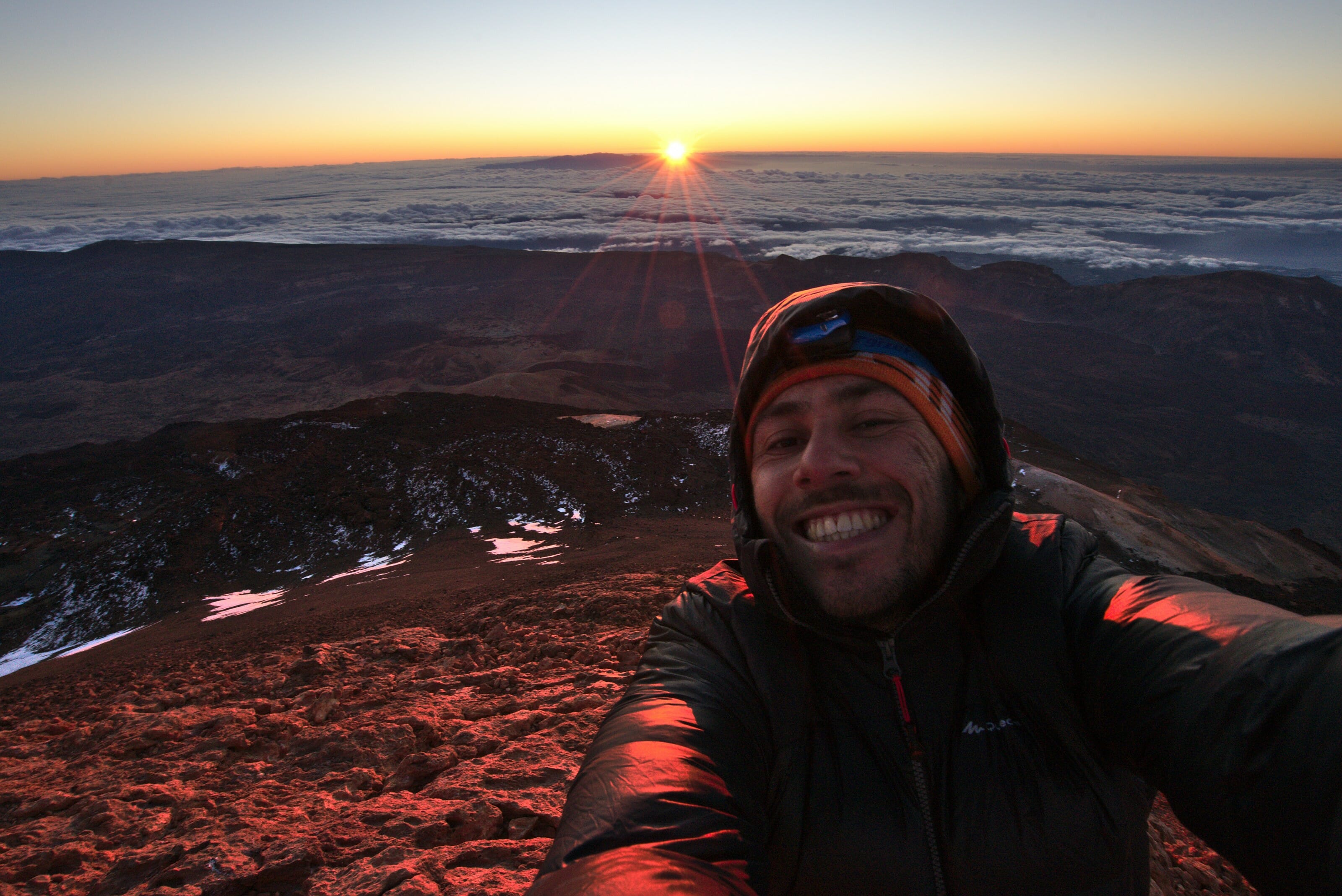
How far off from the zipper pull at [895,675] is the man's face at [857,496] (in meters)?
0.05

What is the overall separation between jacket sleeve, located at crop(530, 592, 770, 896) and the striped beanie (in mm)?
631

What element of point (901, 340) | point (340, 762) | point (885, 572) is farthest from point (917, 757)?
point (340, 762)

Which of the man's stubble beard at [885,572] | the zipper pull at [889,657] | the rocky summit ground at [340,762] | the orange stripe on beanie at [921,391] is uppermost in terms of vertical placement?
the orange stripe on beanie at [921,391]

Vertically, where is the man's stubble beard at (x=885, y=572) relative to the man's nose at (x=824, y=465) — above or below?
below

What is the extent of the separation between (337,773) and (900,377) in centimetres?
302

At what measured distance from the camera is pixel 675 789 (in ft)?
3.59

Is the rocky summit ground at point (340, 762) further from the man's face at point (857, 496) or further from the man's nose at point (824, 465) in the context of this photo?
the man's nose at point (824, 465)

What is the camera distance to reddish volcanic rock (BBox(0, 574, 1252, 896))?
85.1 inches

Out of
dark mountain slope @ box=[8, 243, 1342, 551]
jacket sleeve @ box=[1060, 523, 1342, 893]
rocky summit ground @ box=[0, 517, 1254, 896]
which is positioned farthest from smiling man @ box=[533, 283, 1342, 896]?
dark mountain slope @ box=[8, 243, 1342, 551]

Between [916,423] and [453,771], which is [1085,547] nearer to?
[916,423]

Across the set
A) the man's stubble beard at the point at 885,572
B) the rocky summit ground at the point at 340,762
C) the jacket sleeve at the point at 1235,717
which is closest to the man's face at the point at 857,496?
the man's stubble beard at the point at 885,572

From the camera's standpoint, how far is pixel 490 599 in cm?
726

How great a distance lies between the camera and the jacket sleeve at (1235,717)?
0.92 metres

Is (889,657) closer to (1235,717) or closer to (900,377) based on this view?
(1235,717)
